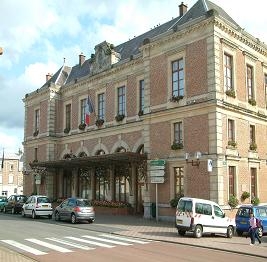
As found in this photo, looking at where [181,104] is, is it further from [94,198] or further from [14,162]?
[14,162]

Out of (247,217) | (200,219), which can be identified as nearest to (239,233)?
(247,217)

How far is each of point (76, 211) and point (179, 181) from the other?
678 cm

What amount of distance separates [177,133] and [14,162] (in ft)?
216

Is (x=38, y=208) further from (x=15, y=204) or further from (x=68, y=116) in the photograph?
(x=68, y=116)

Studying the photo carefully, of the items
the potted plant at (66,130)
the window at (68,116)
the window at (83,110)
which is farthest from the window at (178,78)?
the window at (68,116)

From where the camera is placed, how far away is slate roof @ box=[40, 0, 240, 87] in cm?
2919

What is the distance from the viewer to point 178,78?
91.3 ft

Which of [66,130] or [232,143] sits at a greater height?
[66,130]

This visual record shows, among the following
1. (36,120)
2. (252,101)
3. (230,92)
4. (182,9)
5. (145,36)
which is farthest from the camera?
(36,120)

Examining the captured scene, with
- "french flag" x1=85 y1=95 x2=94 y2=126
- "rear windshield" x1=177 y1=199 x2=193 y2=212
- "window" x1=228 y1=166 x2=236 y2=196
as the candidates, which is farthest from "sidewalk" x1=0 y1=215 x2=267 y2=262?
"french flag" x1=85 y1=95 x2=94 y2=126

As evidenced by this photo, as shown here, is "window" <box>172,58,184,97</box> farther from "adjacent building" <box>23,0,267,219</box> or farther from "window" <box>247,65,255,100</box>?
"window" <box>247,65,255,100</box>

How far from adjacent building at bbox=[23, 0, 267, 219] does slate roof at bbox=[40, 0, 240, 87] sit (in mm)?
151

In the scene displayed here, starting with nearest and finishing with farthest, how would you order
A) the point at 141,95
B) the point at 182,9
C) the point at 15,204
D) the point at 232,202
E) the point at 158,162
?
1. the point at 232,202
2. the point at 158,162
3. the point at 141,95
4. the point at 182,9
5. the point at 15,204

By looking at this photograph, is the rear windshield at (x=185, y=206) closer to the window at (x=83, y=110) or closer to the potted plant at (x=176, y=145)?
the potted plant at (x=176, y=145)
